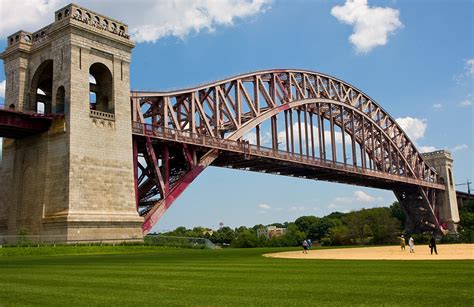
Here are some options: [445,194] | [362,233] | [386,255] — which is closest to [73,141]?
[386,255]

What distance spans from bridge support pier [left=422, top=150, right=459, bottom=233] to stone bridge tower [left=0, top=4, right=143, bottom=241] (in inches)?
3655

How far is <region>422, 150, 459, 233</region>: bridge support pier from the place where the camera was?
392ft

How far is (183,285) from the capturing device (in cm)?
1549

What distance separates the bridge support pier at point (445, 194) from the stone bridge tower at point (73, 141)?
9285 centimetres

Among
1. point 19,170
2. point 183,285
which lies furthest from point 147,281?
point 19,170

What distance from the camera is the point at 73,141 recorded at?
44.6 meters

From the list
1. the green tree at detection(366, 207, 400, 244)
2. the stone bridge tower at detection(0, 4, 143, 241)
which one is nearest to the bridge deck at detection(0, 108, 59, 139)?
the stone bridge tower at detection(0, 4, 143, 241)

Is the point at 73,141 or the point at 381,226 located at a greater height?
the point at 73,141

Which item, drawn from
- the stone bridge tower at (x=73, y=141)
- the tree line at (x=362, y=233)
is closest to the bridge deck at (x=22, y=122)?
the stone bridge tower at (x=73, y=141)

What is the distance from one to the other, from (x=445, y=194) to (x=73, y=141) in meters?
102

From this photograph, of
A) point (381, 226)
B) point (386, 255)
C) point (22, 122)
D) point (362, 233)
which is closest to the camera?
point (386, 255)

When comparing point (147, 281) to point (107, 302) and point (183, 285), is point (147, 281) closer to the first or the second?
point (183, 285)

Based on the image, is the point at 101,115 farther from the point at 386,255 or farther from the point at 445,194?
the point at 445,194

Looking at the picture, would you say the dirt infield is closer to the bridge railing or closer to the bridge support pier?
the bridge railing
